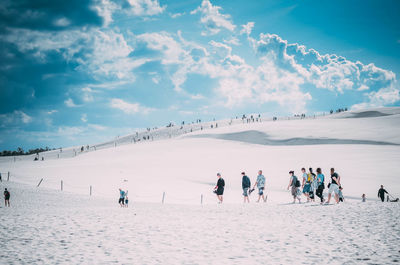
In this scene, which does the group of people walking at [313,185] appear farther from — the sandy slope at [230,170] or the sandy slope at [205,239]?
the sandy slope at [230,170]

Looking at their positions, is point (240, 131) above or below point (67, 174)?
above

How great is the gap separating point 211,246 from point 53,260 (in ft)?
11.7

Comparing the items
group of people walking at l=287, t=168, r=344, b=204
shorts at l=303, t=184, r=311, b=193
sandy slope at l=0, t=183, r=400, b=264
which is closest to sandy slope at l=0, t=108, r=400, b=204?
group of people walking at l=287, t=168, r=344, b=204

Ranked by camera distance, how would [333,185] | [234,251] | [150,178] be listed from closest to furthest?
1. [234,251]
2. [333,185]
3. [150,178]

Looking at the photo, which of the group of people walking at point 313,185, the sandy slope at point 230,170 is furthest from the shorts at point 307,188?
the sandy slope at point 230,170

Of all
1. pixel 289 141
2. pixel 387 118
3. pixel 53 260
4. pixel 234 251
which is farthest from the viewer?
pixel 387 118

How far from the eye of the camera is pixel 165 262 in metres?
6.09

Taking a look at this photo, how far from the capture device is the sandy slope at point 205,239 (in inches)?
247

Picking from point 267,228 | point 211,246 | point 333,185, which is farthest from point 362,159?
point 211,246

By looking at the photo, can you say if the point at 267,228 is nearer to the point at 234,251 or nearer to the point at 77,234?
the point at 234,251

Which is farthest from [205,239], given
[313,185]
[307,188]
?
[313,185]

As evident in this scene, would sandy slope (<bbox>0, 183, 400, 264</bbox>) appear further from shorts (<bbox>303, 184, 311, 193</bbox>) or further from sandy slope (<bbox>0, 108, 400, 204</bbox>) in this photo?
sandy slope (<bbox>0, 108, 400, 204</bbox>)

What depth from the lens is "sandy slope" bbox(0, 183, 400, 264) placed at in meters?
6.28

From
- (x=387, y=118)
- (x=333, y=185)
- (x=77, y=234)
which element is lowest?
(x=77, y=234)
